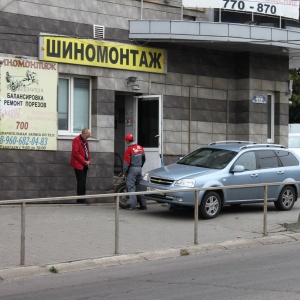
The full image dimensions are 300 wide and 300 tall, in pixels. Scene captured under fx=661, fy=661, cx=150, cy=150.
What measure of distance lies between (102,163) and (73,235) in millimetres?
7340

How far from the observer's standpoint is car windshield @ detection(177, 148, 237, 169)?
15.0 meters

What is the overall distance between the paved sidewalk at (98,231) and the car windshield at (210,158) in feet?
6.68

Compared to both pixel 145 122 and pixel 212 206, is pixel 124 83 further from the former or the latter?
pixel 212 206

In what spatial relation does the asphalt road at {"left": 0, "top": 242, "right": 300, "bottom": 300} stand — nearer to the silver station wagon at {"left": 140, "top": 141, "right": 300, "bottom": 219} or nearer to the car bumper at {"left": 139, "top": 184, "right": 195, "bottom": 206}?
the car bumper at {"left": 139, "top": 184, "right": 195, "bottom": 206}

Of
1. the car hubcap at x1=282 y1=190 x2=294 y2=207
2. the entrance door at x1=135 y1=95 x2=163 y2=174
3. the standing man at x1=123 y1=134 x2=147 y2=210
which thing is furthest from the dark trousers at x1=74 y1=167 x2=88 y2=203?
the car hubcap at x1=282 y1=190 x2=294 y2=207

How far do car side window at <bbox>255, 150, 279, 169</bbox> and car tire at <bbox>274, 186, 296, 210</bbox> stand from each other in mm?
817

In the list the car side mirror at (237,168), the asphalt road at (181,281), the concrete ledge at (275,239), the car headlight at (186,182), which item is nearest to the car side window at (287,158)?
the car side mirror at (237,168)

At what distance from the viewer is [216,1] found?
18000mm

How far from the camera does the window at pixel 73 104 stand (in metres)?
17.2

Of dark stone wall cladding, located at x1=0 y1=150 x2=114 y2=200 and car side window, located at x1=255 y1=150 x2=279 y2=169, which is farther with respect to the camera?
dark stone wall cladding, located at x1=0 y1=150 x2=114 y2=200

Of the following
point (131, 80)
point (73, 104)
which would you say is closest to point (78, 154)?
point (73, 104)

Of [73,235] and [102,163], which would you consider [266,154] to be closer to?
[102,163]

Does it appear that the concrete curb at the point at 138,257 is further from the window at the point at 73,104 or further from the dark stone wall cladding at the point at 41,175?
the window at the point at 73,104

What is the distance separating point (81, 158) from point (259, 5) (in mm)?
6826
